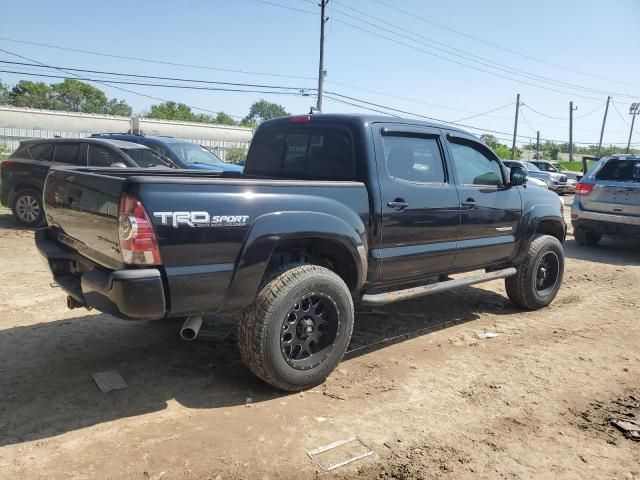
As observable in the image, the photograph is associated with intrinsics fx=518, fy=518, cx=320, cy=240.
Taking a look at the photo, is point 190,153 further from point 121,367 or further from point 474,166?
point 121,367

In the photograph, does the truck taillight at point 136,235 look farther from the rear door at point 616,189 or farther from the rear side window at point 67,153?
the rear door at point 616,189

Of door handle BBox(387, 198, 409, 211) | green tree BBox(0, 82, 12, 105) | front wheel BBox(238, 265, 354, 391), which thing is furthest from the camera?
green tree BBox(0, 82, 12, 105)

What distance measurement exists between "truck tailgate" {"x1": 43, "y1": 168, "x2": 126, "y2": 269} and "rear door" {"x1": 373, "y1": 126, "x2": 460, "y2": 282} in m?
1.97

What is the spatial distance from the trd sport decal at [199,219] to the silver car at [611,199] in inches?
325

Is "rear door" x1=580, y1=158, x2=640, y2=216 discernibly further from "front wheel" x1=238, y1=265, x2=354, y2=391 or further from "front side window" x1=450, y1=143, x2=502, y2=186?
"front wheel" x1=238, y1=265, x2=354, y2=391

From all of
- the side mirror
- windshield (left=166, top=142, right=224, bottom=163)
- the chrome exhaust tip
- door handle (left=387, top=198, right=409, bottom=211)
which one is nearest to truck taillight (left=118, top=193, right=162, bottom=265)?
the chrome exhaust tip

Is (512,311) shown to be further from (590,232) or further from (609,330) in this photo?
(590,232)

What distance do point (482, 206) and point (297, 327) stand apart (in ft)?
7.74

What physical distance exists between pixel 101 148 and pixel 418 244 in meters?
7.17

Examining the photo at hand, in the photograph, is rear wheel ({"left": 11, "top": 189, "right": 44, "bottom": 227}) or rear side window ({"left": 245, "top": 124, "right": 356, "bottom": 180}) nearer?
rear side window ({"left": 245, "top": 124, "right": 356, "bottom": 180})

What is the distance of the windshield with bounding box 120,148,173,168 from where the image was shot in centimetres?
944

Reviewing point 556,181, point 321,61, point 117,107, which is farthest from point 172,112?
point 556,181

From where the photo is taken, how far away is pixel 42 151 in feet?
→ 32.9

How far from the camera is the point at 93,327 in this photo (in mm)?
4762
